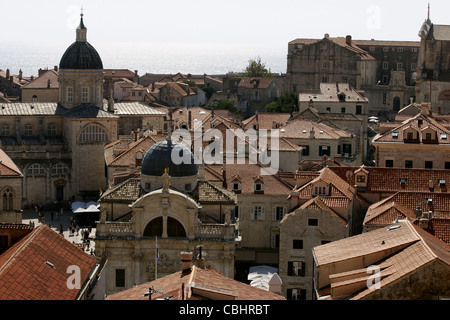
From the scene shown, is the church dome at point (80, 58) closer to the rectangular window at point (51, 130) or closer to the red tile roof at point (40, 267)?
the rectangular window at point (51, 130)

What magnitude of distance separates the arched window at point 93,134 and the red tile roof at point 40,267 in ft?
160

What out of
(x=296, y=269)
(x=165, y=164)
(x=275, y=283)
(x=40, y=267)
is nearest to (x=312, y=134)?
(x=296, y=269)

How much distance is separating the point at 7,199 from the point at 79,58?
2814 centimetres

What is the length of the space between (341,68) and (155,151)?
260 ft

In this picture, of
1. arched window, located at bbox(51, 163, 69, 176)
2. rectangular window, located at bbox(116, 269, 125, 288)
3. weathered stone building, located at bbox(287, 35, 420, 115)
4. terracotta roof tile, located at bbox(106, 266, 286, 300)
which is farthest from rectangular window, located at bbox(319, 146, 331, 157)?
terracotta roof tile, located at bbox(106, 266, 286, 300)

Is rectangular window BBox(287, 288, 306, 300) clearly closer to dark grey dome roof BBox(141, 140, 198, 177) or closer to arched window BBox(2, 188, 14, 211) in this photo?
dark grey dome roof BBox(141, 140, 198, 177)

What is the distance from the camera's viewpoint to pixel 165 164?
4950 centimetres

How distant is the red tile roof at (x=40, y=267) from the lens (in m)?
30.6

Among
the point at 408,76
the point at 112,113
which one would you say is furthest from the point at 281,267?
the point at 408,76

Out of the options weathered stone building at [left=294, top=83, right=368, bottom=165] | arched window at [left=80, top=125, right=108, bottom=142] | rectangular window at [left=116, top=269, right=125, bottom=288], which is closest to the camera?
rectangular window at [left=116, top=269, right=125, bottom=288]

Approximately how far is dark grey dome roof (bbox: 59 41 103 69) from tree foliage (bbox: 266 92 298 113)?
34879mm

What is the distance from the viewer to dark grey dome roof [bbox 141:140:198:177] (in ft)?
162
